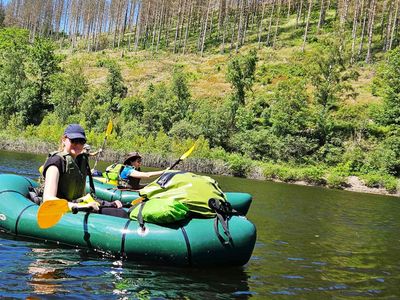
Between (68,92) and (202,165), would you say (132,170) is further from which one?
(68,92)

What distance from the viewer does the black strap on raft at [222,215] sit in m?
5.34

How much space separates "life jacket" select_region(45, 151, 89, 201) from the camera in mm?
5559

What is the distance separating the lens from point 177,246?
5336 millimetres

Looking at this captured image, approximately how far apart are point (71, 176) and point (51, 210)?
0.69 m

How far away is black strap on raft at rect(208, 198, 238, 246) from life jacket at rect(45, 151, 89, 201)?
68.1 inches

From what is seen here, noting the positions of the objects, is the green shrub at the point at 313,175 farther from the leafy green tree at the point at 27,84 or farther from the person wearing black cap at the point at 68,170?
the leafy green tree at the point at 27,84

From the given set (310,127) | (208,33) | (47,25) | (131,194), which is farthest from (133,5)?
(131,194)

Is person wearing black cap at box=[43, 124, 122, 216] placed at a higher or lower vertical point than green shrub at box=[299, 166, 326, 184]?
higher

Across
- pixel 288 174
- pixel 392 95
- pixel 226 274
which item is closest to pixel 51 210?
pixel 226 274

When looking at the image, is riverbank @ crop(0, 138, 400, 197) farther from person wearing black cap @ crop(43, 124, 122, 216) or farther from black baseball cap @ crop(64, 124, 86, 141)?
black baseball cap @ crop(64, 124, 86, 141)

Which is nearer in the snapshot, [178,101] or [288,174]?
[288,174]

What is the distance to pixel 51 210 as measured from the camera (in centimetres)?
513

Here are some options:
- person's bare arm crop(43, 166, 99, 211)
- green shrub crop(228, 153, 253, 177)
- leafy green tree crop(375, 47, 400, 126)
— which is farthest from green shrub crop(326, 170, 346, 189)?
person's bare arm crop(43, 166, 99, 211)

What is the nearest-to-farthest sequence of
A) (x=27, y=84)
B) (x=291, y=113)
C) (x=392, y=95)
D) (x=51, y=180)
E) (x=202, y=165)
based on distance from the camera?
(x=51, y=180) < (x=202, y=165) < (x=392, y=95) < (x=291, y=113) < (x=27, y=84)
